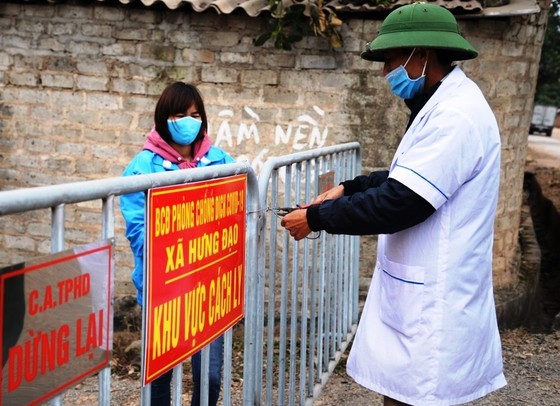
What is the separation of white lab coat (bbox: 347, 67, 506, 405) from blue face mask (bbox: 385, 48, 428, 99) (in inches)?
3.9

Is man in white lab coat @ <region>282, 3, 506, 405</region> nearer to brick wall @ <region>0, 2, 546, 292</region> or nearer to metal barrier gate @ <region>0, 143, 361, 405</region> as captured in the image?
metal barrier gate @ <region>0, 143, 361, 405</region>

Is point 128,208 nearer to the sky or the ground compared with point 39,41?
nearer to the ground

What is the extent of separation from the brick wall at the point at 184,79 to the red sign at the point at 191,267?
3.58 metres

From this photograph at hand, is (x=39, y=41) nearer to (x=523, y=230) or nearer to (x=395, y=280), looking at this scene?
(x=395, y=280)

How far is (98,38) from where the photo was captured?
635 cm

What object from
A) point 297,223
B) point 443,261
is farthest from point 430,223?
point 297,223

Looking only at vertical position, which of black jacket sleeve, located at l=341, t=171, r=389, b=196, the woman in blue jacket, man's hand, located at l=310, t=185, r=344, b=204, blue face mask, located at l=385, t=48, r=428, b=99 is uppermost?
blue face mask, located at l=385, t=48, r=428, b=99

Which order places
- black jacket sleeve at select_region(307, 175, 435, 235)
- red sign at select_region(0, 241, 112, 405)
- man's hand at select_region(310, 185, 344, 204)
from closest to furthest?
red sign at select_region(0, 241, 112, 405) < black jacket sleeve at select_region(307, 175, 435, 235) < man's hand at select_region(310, 185, 344, 204)

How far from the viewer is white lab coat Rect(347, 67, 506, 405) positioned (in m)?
2.52

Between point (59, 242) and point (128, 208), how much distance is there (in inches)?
61.6

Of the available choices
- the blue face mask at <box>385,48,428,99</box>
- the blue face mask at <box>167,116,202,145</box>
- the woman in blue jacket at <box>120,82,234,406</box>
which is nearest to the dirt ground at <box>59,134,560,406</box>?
the woman in blue jacket at <box>120,82,234,406</box>

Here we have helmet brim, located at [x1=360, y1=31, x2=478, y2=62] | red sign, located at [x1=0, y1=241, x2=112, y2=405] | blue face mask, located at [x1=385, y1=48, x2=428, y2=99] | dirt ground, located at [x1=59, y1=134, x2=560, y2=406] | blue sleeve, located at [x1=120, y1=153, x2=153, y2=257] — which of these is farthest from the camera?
dirt ground, located at [x1=59, y1=134, x2=560, y2=406]

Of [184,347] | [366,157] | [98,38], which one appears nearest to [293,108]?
[366,157]

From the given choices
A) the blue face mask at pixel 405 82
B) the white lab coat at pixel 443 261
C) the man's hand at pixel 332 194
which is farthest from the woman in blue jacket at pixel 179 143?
the blue face mask at pixel 405 82
